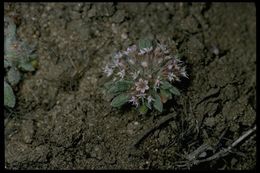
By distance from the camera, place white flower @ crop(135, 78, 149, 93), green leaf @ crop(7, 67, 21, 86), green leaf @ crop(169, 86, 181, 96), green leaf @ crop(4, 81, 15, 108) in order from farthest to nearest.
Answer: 1. green leaf @ crop(7, 67, 21, 86)
2. green leaf @ crop(4, 81, 15, 108)
3. green leaf @ crop(169, 86, 181, 96)
4. white flower @ crop(135, 78, 149, 93)

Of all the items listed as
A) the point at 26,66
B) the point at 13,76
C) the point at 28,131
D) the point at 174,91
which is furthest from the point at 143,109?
the point at 13,76

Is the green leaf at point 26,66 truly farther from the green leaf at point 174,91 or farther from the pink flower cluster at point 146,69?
the green leaf at point 174,91

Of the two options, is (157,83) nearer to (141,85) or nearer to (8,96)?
(141,85)

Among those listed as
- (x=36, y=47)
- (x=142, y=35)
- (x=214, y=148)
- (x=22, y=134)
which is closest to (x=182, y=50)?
(x=142, y=35)

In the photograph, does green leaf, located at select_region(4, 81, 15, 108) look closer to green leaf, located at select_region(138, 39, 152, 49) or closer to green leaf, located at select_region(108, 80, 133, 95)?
green leaf, located at select_region(108, 80, 133, 95)

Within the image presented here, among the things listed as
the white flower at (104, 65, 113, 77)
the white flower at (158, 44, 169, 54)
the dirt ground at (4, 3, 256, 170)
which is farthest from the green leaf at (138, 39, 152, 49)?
the white flower at (104, 65, 113, 77)
